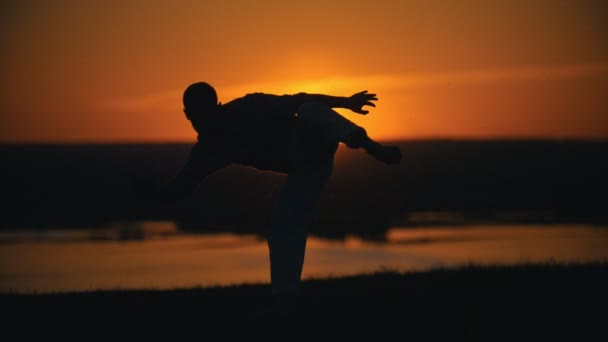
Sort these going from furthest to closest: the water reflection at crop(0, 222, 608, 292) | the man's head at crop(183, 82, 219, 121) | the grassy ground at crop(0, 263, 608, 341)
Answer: the water reflection at crop(0, 222, 608, 292) < the man's head at crop(183, 82, 219, 121) < the grassy ground at crop(0, 263, 608, 341)

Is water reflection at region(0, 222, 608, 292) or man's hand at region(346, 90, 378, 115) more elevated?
man's hand at region(346, 90, 378, 115)

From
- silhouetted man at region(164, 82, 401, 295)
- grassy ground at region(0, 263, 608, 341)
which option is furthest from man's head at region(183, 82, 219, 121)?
grassy ground at region(0, 263, 608, 341)

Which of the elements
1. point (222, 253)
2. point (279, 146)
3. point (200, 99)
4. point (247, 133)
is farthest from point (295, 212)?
point (222, 253)

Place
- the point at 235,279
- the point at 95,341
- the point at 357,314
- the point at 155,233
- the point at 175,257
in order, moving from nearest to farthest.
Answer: the point at 95,341, the point at 357,314, the point at 235,279, the point at 175,257, the point at 155,233

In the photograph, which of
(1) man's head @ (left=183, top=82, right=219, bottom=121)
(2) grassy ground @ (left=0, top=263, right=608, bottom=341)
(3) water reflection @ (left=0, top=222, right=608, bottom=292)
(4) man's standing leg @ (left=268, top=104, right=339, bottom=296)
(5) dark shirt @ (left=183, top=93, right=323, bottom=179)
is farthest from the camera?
(3) water reflection @ (left=0, top=222, right=608, bottom=292)

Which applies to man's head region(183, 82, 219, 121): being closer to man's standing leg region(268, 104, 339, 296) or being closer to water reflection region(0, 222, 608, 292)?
man's standing leg region(268, 104, 339, 296)

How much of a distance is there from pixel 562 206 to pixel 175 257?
16.9m

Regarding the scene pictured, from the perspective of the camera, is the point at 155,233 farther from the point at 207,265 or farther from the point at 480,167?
the point at 480,167

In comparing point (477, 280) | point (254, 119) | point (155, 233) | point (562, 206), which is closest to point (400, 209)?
point (562, 206)

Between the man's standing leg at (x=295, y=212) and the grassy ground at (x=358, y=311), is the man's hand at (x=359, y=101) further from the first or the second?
the grassy ground at (x=358, y=311)

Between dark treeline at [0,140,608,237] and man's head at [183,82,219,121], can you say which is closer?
man's head at [183,82,219,121]

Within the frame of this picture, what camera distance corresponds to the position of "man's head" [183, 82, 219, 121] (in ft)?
30.3

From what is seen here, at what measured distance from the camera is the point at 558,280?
37.6 ft

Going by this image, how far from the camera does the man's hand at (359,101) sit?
386 inches
